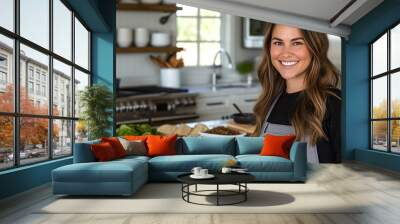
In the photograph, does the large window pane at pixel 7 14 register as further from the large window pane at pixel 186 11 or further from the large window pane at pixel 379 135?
the large window pane at pixel 379 135

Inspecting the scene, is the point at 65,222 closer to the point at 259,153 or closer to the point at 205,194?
the point at 205,194

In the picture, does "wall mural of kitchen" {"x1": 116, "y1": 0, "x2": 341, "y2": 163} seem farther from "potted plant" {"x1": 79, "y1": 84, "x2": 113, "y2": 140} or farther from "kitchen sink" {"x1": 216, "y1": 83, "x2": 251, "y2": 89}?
"potted plant" {"x1": 79, "y1": 84, "x2": 113, "y2": 140}

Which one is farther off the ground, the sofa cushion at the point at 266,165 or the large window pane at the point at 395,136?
the large window pane at the point at 395,136

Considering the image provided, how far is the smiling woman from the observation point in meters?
8.71

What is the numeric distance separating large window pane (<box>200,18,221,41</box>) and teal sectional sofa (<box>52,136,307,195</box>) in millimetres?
4418

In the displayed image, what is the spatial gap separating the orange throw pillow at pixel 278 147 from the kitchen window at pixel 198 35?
4.60 metres

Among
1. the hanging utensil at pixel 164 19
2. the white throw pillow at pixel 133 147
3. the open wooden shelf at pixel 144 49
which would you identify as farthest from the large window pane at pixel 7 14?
the hanging utensil at pixel 164 19

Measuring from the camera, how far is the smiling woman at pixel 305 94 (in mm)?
8711

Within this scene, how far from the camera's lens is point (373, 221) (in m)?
4.37

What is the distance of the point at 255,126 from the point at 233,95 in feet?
5.47

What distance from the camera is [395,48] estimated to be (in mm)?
8242

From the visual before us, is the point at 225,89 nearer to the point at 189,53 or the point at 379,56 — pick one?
the point at 189,53

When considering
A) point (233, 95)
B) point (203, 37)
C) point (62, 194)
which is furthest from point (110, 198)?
Result: point (203, 37)

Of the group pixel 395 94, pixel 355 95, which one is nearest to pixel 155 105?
pixel 355 95
